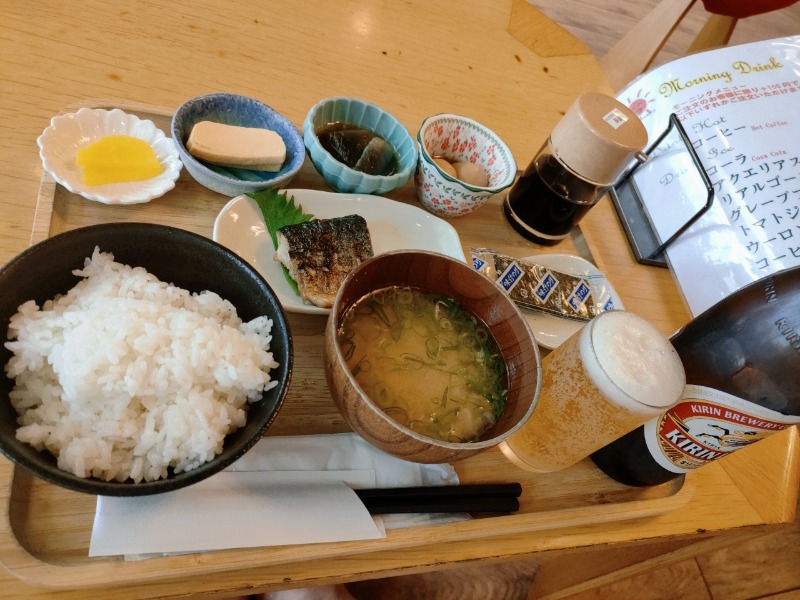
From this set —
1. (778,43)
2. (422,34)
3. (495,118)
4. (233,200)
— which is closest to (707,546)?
(495,118)

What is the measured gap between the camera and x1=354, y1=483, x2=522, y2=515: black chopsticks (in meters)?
0.93

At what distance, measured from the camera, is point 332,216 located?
53.7 inches

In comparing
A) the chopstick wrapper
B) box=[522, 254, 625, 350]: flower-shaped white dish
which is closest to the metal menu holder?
box=[522, 254, 625, 350]: flower-shaped white dish

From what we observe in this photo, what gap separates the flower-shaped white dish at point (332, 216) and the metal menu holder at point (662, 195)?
2.34 ft

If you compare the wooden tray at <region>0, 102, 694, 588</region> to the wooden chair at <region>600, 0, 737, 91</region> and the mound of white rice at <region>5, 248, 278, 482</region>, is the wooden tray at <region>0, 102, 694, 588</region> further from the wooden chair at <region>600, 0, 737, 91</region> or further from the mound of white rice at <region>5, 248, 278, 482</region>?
the wooden chair at <region>600, 0, 737, 91</region>

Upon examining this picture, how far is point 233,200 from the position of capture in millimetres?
1217

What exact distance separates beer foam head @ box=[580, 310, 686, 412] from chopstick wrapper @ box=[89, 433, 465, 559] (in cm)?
36

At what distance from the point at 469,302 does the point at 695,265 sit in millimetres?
950

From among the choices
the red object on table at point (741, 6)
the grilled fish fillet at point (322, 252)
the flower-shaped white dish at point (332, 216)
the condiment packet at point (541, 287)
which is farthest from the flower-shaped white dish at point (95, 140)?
the red object on table at point (741, 6)

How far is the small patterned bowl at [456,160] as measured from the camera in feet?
4.54

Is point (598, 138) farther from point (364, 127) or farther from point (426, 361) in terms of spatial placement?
point (426, 361)

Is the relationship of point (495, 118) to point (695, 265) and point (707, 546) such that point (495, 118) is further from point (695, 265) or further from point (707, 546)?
point (707, 546)

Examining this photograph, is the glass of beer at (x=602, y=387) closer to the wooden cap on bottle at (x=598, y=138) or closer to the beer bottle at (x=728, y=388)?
the beer bottle at (x=728, y=388)

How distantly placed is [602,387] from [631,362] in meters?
0.07
